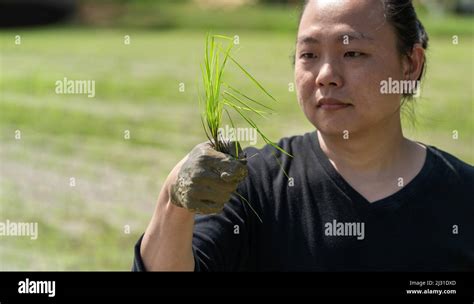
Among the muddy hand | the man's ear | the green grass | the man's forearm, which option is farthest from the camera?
the green grass

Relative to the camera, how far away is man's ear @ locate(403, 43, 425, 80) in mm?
2867

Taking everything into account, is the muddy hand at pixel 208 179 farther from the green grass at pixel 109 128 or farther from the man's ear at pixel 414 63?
the green grass at pixel 109 128

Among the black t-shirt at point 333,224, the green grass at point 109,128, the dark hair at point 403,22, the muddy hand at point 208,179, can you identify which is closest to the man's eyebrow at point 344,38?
the dark hair at point 403,22

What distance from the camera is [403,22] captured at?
2811 millimetres

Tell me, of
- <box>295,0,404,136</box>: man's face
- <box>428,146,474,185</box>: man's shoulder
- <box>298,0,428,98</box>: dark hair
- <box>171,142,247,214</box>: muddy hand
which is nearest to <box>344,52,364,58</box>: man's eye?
<box>295,0,404,136</box>: man's face

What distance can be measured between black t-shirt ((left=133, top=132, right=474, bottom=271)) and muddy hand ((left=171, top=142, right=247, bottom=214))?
1.46 feet

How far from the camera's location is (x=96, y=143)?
30.6 ft

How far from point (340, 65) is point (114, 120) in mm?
8291

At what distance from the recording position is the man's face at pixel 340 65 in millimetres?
2592

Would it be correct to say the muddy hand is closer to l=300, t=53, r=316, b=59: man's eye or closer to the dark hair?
l=300, t=53, r=316, b=59: man's eye

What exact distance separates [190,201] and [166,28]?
23988 millimetres

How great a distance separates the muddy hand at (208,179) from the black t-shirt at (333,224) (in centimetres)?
44

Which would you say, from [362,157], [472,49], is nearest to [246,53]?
[472,49]

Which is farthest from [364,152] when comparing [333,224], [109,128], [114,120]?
[114,120]
